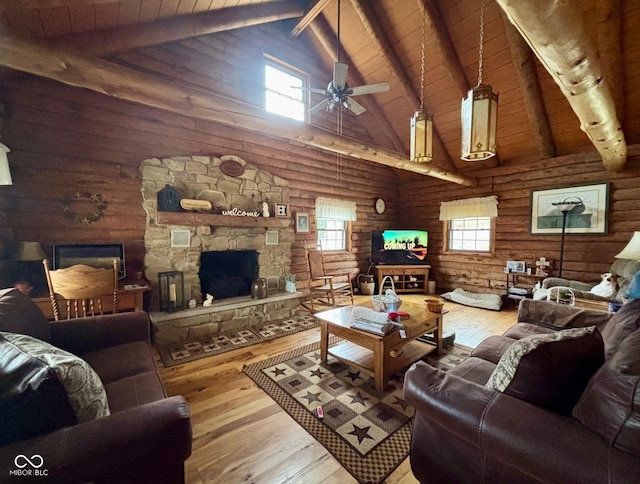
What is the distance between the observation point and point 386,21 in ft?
12.9

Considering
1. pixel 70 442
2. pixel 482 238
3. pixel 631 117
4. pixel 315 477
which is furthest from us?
pixel 482 238

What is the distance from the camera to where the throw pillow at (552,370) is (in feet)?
3.26

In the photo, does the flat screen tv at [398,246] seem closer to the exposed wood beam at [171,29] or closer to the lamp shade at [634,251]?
the lamp shade at [634,251]

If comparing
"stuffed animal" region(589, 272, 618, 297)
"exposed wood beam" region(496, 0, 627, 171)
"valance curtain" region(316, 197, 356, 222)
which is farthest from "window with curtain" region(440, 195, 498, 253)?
"exposed wood beam" region(496, 0, 627, 171)

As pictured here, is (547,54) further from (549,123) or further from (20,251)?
(20,251)

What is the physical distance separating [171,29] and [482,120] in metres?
3.63

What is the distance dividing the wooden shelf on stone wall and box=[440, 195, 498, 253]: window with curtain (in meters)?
3.57

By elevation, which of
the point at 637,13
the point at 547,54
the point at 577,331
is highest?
the point at 637,13

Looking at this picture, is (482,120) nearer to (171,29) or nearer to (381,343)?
(381,343)

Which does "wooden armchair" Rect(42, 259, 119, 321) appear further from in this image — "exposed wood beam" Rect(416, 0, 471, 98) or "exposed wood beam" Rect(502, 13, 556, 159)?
"exposed wood beam" Rect(502, 13, 556, 159)

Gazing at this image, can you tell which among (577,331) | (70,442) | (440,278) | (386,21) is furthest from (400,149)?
(70,442)

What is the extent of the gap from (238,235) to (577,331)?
3.64m

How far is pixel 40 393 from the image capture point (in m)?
0.84

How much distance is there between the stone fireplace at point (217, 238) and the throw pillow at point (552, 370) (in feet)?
10.0
